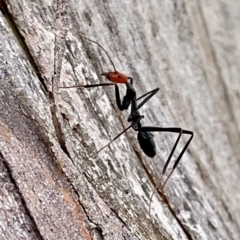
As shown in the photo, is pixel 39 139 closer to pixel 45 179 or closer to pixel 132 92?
pixel 45 179

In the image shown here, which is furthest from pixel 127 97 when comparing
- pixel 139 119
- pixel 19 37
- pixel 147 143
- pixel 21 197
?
pixel 21 197

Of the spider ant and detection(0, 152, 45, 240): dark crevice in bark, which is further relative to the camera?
the spider ant

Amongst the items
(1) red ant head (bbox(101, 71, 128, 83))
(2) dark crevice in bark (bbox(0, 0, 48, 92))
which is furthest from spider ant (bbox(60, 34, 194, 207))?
(2) dark crevice in bark (bbox(0, 0, 48, 92))

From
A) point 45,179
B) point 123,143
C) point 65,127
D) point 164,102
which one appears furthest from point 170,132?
point 45,179

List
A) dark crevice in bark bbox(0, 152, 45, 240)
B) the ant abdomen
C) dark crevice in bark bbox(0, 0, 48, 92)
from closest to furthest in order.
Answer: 1. dark crevice in bark bbox(0, 152, 45, 240)
2. dark crevice in bark bbox(0, 0, 48, 92)
3. the ant abdomen

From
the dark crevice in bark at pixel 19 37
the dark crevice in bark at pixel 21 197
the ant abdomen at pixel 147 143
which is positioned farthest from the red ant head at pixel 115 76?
the dark crevice in bark at pixel 21 197

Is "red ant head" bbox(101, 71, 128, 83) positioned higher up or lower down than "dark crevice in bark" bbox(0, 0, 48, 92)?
higher up

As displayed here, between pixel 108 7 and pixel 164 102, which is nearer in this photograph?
pixel 108 7

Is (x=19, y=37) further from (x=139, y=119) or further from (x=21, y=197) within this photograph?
(x=139, y=119)

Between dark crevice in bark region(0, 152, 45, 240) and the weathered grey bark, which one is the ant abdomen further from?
dark crevice in bark region(0, 152, 45, 240)
